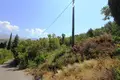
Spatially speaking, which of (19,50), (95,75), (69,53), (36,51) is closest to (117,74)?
(95,75)

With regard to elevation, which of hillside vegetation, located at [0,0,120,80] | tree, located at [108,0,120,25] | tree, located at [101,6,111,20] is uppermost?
tree, located at [101,6,111,20]

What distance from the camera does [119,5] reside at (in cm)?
1803

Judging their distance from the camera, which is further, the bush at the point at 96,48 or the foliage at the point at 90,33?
the foliage at the point at 90,33

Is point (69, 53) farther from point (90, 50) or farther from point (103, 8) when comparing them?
point (103, 8)

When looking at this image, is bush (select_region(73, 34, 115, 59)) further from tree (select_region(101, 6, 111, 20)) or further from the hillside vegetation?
tree (select_region(101, 6, 111, 20))

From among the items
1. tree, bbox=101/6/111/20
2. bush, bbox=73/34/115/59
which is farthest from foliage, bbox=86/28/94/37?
bush, bbox=73/34/115/59

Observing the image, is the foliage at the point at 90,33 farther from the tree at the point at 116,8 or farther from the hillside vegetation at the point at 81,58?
the tree at the point at 116,8

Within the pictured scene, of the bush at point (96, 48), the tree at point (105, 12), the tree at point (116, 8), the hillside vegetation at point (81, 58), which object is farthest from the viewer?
Result: the tree at point (105, 12)

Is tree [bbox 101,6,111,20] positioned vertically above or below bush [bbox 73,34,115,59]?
above

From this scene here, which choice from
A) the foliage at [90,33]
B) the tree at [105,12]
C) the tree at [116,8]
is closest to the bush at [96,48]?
the tree at [116,8]

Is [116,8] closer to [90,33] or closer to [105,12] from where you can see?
[105,12]

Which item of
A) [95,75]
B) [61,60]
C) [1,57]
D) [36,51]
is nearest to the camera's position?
[95,75]

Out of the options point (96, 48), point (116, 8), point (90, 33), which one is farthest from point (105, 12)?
point (116, 8)

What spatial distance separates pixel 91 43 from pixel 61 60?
3.31 meters
